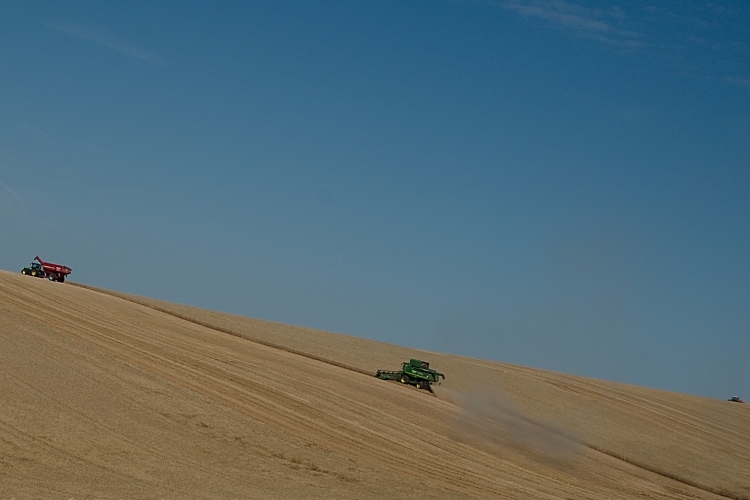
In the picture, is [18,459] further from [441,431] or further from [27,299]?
[27,299]

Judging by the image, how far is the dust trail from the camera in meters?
35.7

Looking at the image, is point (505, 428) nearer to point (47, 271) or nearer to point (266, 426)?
point (266, 426)

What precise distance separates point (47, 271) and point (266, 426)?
104ft

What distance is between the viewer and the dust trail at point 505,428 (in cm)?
3572

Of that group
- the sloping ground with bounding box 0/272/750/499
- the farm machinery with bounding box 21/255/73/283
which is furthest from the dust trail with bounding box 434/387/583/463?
the farm machinery with bounding box 21/255/73/283

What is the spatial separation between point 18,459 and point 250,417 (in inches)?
392

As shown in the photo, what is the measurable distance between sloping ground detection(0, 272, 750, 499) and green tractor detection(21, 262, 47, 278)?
4439 millimetres

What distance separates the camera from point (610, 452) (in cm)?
3859

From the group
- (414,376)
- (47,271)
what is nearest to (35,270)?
(47,271)

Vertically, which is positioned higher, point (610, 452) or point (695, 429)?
point (695, 429)

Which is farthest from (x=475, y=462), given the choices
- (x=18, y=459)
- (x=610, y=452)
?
(x=18, y=459)

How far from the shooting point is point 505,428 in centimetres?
3884

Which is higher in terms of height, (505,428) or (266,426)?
(505,428)

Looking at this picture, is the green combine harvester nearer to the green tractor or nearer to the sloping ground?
the sloping ground
